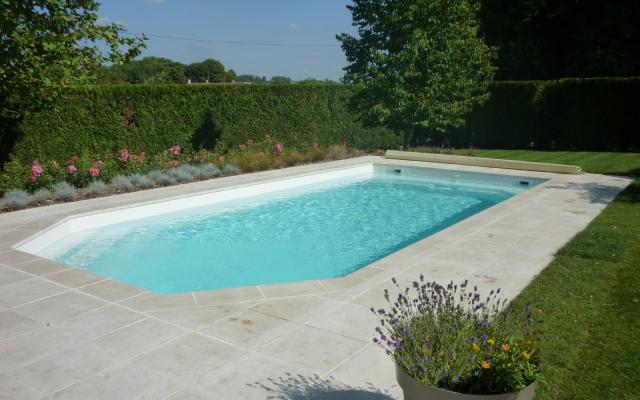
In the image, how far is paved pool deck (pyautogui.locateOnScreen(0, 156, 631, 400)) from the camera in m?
3.79

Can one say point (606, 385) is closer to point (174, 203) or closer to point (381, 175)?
point (174, 203)

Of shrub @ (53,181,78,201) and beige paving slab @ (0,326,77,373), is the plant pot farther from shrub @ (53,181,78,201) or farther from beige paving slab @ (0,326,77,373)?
shrub @ (53,181,78,201)

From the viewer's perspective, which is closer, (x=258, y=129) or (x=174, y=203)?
(x=174, y=203)

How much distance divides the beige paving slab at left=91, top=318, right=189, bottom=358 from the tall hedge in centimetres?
848

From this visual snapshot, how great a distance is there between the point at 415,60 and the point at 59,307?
56.5ft

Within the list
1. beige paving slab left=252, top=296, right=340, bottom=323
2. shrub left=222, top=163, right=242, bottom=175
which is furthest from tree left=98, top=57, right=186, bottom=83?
beige paving slab left=252, top=296, right=340, bottom=323

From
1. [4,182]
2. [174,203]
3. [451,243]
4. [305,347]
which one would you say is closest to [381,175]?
[174,203]

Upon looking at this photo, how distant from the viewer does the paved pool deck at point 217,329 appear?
12.5 feet

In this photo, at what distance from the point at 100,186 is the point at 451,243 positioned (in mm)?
8772

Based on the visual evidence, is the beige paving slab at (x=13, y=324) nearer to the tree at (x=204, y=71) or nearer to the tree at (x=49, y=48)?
the tree at (x=49, y=48)

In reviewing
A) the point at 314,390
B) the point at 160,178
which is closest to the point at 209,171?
the point at 160,178

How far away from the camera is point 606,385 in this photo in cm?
375

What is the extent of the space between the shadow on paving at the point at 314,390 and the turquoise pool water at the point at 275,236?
409 centimetres

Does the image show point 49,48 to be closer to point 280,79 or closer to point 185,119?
point 185,119
